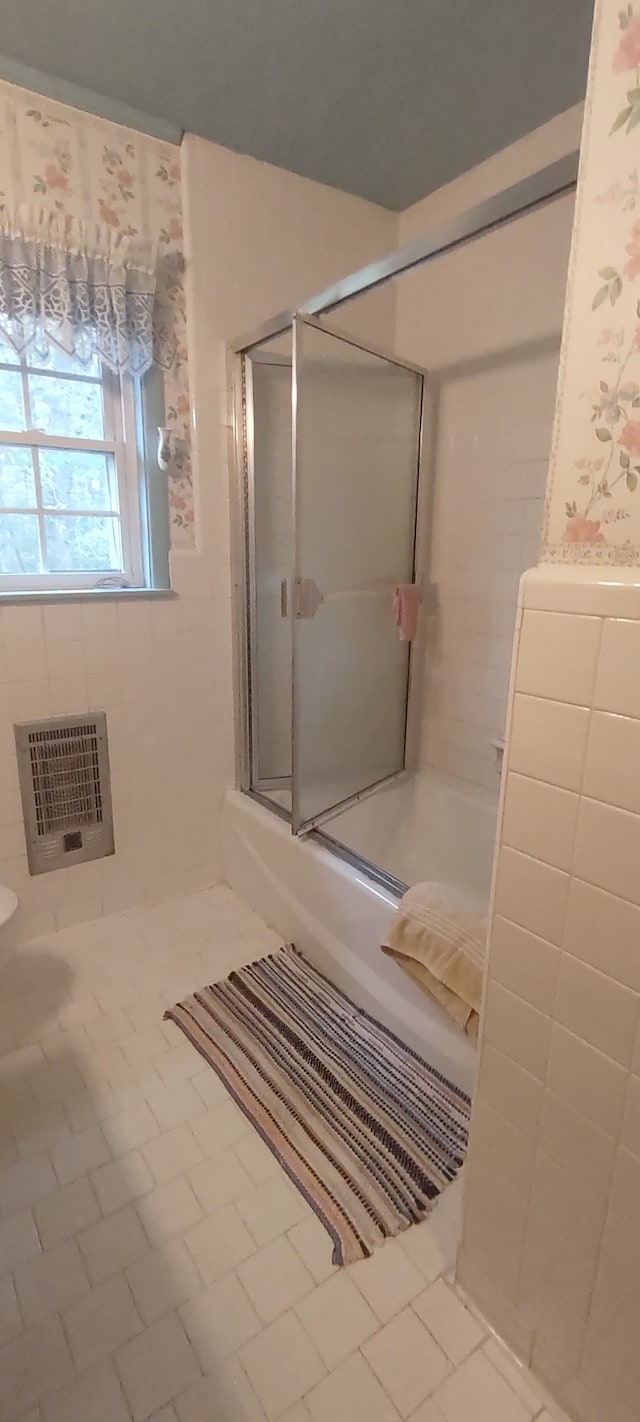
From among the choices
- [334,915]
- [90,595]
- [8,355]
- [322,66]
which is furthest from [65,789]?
[322,66]

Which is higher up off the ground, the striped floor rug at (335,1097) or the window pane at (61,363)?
the window pane at (61,363)

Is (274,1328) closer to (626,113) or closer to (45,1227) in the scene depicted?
(45,1227)

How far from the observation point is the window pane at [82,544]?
1.88 meters

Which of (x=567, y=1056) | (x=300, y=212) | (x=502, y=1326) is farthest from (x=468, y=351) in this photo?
(x=502, y=1326)

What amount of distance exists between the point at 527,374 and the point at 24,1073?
2.41m

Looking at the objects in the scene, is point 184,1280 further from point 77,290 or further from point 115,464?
point 77,290

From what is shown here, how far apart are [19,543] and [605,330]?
1.67m

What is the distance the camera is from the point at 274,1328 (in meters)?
1.03

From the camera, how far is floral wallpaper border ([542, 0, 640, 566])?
63cm

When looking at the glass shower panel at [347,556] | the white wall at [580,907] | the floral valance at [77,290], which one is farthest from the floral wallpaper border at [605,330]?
the floral valance at [77,290]

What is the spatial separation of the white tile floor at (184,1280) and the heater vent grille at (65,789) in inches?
22.1

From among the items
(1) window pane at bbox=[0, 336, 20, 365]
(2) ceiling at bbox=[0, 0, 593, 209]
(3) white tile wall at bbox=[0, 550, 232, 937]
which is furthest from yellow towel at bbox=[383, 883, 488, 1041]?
(2) ceiling at bbox=[0, 0, 593, 209]

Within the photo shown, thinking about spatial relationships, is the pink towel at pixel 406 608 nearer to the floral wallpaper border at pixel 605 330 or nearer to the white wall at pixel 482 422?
the white wall at pixel 482 422

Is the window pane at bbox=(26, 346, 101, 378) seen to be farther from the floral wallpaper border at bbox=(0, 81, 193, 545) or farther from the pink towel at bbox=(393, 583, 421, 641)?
the pink towel at bbox=(393, 583, 421, 641)
